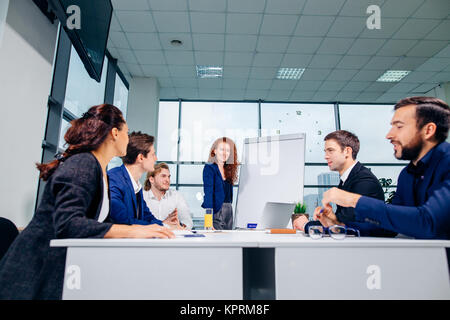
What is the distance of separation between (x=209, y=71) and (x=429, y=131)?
4220 millimetres

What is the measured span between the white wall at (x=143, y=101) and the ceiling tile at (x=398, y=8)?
3709 millimetres

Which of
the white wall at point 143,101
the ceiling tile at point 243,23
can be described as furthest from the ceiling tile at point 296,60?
the white wall at point 143,101

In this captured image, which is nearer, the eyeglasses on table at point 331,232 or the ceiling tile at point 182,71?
the eyeglasses on table at point 331,232

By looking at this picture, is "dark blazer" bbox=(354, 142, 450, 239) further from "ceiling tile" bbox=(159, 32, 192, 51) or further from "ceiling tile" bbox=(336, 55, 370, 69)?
"ceiling tile" bbox=(336, 55, 370, 69)

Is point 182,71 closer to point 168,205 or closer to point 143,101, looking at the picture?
point 143,101

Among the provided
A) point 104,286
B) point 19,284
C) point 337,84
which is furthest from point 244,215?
point 337,84

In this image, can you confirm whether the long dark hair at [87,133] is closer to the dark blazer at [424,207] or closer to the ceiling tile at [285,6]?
the dark blazer at [424,207]

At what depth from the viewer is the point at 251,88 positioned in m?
5.34

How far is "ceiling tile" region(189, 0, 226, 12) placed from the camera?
3255 mm

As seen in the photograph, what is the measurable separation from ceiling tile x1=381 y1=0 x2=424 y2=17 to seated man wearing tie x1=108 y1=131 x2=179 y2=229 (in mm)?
3384

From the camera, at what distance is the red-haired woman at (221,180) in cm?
189

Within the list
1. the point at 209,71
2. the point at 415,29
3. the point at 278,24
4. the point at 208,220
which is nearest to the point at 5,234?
the point at 208,220

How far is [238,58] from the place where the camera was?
438 cm

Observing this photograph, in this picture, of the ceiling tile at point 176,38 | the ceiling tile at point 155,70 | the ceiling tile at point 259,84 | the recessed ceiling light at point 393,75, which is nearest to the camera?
the ceiling tile at point 176,38
